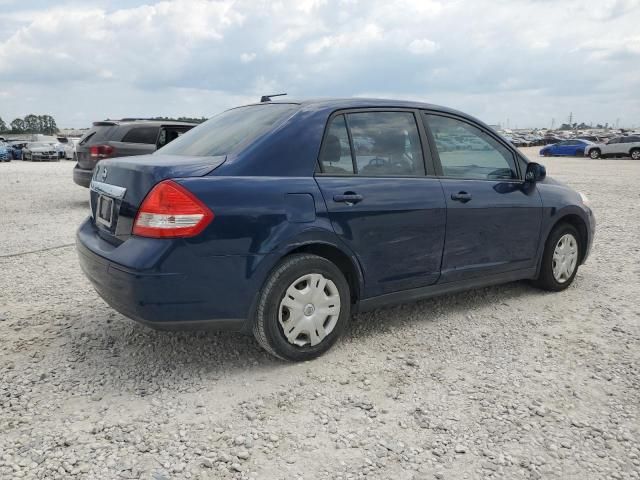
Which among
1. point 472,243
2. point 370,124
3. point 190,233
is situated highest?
point 370,124

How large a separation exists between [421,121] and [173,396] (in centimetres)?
258

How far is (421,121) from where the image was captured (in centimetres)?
413

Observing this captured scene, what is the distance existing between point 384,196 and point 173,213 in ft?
4.71

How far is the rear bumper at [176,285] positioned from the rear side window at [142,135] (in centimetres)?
744

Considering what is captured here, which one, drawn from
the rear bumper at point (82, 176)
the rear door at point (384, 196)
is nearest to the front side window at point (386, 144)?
the rear door at point (384, 196)

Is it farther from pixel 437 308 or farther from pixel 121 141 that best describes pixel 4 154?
pixel 437 308

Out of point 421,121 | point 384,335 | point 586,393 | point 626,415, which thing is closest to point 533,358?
point 586,393

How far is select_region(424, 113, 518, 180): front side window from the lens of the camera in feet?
13.8

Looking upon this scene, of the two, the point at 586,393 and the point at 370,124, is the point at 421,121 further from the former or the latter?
the point at 586,393

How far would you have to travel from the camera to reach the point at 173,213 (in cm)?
300

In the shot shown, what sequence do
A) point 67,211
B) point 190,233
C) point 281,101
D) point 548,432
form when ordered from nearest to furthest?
point 548,432 → point 190,233 → point 281,101 → point 67,211

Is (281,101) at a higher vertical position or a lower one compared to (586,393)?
higher

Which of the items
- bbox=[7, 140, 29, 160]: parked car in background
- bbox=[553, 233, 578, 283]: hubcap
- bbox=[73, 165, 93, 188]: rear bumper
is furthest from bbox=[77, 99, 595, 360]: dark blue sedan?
bbox=[7, 140, 29, 160]: parked car in background

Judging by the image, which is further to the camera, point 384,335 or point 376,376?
point 384,335
